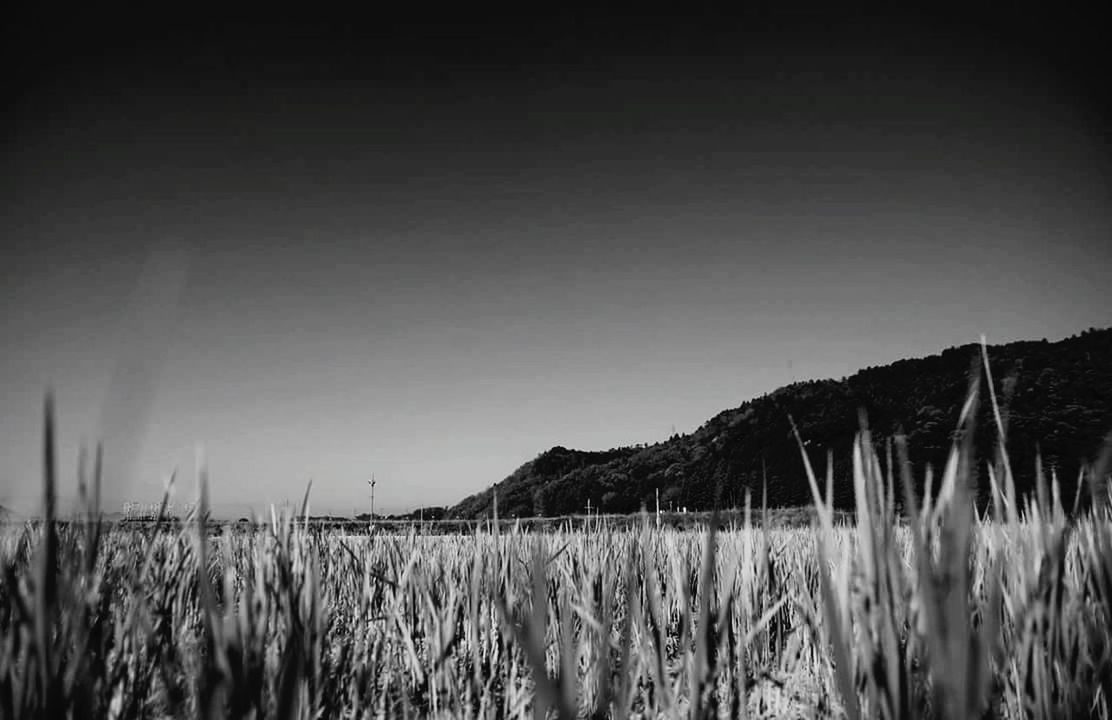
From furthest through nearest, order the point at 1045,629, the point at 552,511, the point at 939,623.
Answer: the point at 552,511
the point at 1045,629
the point at 939,623

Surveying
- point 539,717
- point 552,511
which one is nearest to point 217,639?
point 539,717

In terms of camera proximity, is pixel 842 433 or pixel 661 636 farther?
pixel 842 433

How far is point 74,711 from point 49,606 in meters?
0.28

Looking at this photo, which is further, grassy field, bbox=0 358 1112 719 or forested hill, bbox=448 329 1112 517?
forested hill, bbox=448 329 1112 517

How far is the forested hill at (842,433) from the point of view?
30172 mm

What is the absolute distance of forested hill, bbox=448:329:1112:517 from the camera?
99.0ft

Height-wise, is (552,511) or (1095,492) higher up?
(1095,492)

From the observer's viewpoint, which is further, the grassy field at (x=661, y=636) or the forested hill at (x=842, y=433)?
the forested hill at (x=842, y=433)

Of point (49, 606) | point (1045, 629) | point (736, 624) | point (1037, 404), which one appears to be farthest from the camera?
point (1037, 404)

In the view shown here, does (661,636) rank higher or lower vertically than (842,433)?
higher

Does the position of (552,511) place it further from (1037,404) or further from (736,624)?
(736,624)

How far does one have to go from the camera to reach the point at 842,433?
38.8 m

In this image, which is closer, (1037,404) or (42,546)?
(42,546)

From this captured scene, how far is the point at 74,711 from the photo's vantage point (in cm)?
88
